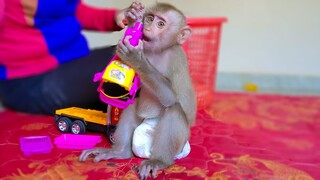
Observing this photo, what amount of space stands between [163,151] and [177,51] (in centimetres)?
22

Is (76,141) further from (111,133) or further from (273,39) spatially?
(273,39)

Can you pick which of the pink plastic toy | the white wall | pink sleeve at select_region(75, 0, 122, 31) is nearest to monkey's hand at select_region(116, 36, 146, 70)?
the pink plastic toy

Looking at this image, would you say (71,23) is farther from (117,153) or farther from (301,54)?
(301,54)

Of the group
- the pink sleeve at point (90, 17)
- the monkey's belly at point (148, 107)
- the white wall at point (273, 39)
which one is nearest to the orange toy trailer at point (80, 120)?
the monkey's belly at point (148, 107)

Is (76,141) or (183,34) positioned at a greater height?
(183,34)

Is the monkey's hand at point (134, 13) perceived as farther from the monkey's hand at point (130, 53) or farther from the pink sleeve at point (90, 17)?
the pink sleeve at point (90, 17)

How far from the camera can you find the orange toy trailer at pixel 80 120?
665 mm

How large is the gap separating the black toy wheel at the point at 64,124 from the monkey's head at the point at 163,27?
22 centimetres

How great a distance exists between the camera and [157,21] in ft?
2.54

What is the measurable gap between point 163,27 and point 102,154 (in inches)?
11.3

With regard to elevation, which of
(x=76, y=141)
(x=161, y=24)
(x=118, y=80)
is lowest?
(x=76, y=141)

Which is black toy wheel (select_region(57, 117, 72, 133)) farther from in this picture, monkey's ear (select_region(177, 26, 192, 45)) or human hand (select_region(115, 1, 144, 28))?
monkey's ear (select_region(177, 26, 192, 45))

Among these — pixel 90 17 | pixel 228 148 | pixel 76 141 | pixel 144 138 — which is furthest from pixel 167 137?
pixel 90 17

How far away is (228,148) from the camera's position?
3.61 feet
